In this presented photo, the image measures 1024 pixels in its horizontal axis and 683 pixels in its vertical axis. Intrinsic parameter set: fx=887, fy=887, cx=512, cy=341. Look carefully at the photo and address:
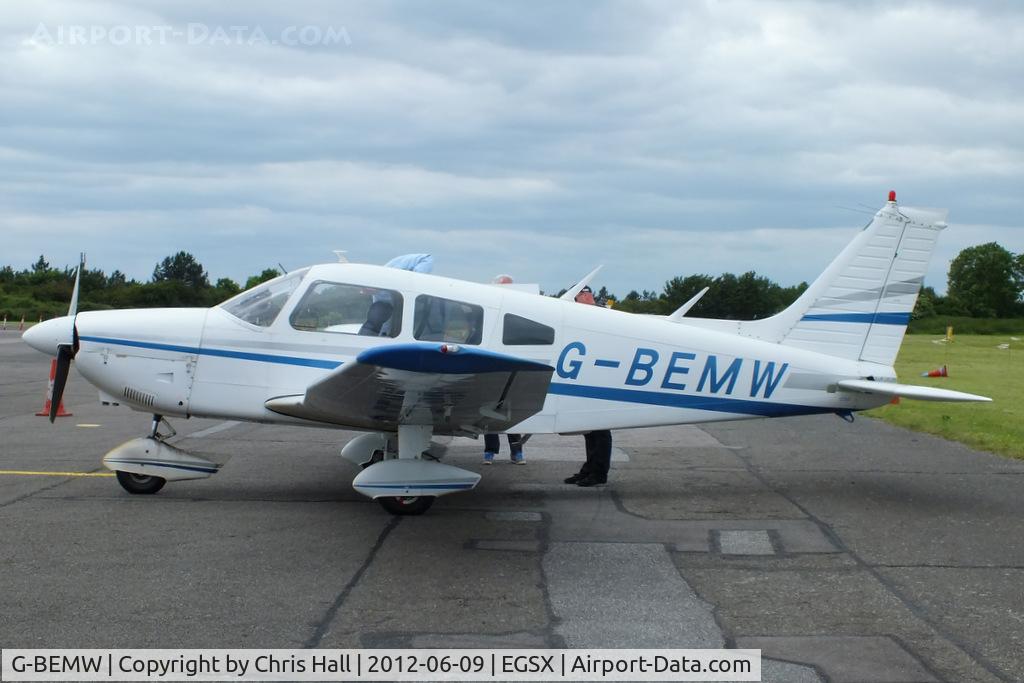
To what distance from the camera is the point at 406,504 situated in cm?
738

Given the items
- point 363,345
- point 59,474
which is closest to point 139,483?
point 59,474

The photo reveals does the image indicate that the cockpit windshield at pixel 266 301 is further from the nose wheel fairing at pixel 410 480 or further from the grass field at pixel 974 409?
the grass field at pixel 974 409

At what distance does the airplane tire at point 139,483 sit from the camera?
310 inches

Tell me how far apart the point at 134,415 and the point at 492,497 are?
26.9ft

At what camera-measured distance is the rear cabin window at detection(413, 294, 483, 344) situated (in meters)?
7.52

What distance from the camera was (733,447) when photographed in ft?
38.3

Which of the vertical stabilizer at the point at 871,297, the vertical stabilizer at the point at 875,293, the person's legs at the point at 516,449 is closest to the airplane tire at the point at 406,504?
the person's legs at the point at 516,449

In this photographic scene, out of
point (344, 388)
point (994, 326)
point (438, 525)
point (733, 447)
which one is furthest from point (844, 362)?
point (994, 326)

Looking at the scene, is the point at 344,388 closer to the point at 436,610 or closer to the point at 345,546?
the point at 345,546

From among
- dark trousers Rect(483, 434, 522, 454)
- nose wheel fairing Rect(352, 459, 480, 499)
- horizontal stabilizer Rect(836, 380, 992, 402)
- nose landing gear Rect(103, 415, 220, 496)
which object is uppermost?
horizontal stabilizer Rect(836, 380, 992, 402)

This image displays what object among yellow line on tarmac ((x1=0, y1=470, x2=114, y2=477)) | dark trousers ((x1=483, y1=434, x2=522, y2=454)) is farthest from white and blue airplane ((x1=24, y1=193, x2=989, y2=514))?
dark trousers ((x1=483, y1=434, x2=522, y2=454))

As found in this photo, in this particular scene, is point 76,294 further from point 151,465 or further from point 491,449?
point 491,449

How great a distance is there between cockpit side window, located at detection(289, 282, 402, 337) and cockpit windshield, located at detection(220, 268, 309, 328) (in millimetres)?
183

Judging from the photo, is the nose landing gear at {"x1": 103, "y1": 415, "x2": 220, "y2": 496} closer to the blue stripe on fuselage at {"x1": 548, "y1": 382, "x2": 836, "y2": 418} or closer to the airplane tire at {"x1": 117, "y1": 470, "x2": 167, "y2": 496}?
the airplane tire at {"x1": 117, "y1": 470, "x2": 167, "y2": 496}
